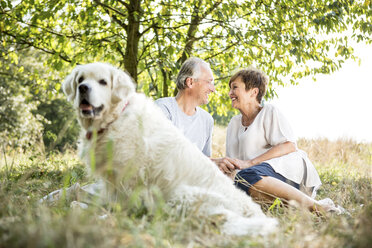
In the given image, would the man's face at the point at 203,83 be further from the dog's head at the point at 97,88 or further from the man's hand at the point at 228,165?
the dog's head at the point at 97,88

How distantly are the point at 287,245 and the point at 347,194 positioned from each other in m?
3.02

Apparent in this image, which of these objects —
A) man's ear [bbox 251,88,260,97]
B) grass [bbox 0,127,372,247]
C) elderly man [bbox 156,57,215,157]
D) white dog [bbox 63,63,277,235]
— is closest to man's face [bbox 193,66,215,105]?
elderly man [bbox 156,57,215,157]

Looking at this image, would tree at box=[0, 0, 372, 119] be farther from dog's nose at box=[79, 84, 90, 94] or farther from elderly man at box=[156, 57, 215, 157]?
dog's nose at box=[79, 84, 90, 94]

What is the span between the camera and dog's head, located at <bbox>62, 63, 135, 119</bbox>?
2.79m

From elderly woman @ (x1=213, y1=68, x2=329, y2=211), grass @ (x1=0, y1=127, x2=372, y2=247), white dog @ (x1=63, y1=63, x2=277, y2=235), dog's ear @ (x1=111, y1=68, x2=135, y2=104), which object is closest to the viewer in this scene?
grass @ (x1=0, y1=127, x2=372, y2=247)

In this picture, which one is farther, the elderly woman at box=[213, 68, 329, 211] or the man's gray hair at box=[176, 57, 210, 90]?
the man's gray hair at box=[176, 57, 210, 90]

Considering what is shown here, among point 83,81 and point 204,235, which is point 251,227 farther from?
point 83,81

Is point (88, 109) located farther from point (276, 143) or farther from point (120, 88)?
point (276, 143)

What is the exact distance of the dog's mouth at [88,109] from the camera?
2795 millimetres

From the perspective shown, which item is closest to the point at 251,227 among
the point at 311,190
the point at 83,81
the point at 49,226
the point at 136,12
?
the point at 49,226

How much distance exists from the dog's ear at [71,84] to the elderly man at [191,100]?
1327mm

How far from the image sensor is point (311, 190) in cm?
387

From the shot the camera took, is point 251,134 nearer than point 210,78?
Yes

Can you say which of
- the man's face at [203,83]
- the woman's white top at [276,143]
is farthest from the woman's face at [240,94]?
the man's face at [203,83]
